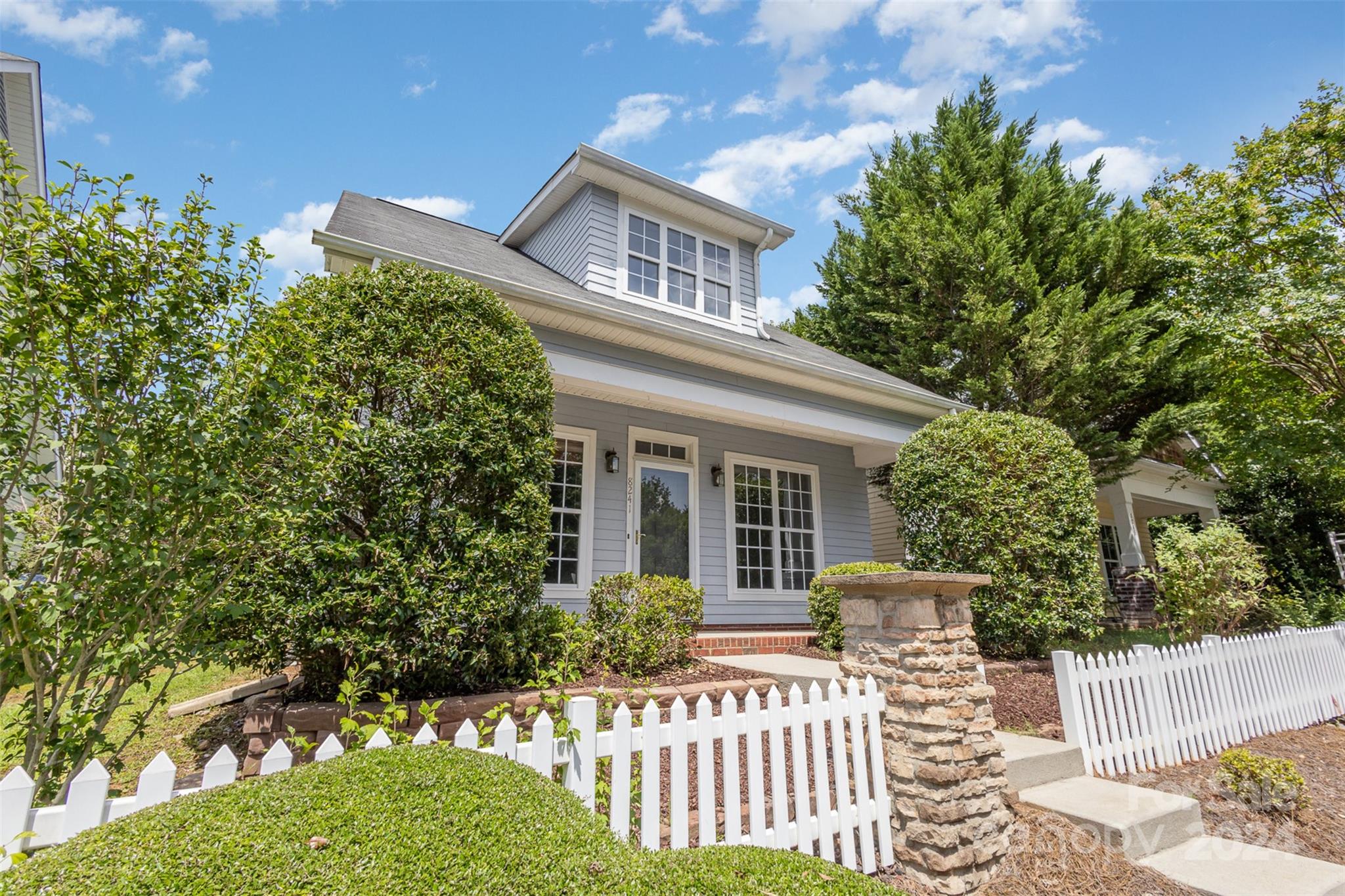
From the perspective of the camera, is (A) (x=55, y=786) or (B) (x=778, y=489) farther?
(B) (x=778, y=489)

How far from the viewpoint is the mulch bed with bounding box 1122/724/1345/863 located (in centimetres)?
341

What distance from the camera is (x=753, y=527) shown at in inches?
337

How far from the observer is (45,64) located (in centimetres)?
852

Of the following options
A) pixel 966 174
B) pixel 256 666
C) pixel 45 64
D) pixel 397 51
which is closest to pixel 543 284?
pixel 397 51

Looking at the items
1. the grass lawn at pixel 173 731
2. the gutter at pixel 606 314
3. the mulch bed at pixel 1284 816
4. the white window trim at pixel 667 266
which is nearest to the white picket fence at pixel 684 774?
the grass lawn at pixel 173 731

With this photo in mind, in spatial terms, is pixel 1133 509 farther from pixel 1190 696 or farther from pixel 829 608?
pixel 829 608

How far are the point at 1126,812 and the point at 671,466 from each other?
5.76m

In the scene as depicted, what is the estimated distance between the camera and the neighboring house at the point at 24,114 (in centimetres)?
816

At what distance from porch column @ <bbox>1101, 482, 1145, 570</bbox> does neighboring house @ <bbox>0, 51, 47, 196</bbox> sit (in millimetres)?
18693

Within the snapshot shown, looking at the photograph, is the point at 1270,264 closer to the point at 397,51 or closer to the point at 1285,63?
the point at 1285,63

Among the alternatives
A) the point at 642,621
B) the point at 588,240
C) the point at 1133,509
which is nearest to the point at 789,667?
the point at 642,621

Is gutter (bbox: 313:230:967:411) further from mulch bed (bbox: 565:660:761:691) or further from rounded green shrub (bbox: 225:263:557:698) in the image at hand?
mulch bed (bbox: 565:660:761:691)

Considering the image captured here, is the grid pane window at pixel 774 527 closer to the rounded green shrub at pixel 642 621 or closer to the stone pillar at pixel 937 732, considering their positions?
the rounded green shrub at pixel 642 621

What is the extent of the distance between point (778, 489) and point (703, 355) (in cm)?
301
